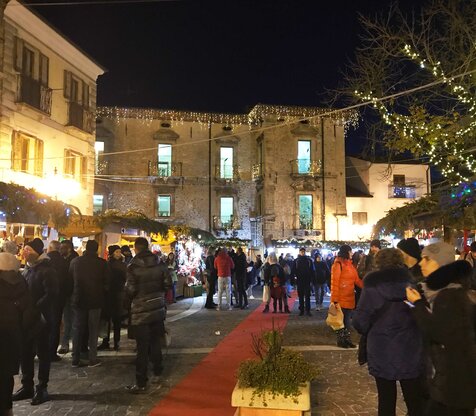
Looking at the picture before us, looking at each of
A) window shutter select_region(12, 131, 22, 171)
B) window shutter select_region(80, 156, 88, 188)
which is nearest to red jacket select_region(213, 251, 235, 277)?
window shutter select_region(12, 131, 22, 171)

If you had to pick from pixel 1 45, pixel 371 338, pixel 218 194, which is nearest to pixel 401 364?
pixel 371 338

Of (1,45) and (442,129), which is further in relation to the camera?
(1,45)

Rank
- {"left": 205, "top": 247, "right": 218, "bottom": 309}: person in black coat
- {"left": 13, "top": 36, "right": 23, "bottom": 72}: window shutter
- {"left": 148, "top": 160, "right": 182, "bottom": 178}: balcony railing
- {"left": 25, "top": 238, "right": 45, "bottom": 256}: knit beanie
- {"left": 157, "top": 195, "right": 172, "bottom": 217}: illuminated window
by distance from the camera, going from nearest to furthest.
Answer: {"left": 25, "top": 238, "right": 45, "bottom": 256}: knit beanie
{"left": 205, "top": 247, "right": 218, "bottom": 309}: person in black coat
{"left": 13, "top": 36, "right": 23, "bottom": 72}: window shutter
{"left": 148, "top": 160, "right": 182, "bottom": 178}: balcony railing
{"left": 157, "top": 195, "right": 172, "bottom": 217}: illuminated window

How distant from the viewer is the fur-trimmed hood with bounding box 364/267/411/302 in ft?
12.3

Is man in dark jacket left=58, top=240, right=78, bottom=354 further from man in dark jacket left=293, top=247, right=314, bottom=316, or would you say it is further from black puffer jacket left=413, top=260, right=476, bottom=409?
black puffer jacket left=413, top=260, right=476, bottom=409

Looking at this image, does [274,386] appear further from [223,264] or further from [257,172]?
[257,172]

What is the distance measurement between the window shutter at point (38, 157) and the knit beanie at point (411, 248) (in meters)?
14.3

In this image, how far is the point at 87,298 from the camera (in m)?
7.12

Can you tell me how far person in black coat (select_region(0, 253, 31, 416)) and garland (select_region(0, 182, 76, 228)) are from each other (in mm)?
6517

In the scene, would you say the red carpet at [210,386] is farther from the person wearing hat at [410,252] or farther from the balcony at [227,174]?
the balcony at [227,174]

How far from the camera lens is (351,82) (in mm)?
12891

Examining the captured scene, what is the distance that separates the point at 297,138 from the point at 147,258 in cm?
2610

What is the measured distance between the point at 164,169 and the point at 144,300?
24.9m

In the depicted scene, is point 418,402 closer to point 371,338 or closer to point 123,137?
point 371,338
